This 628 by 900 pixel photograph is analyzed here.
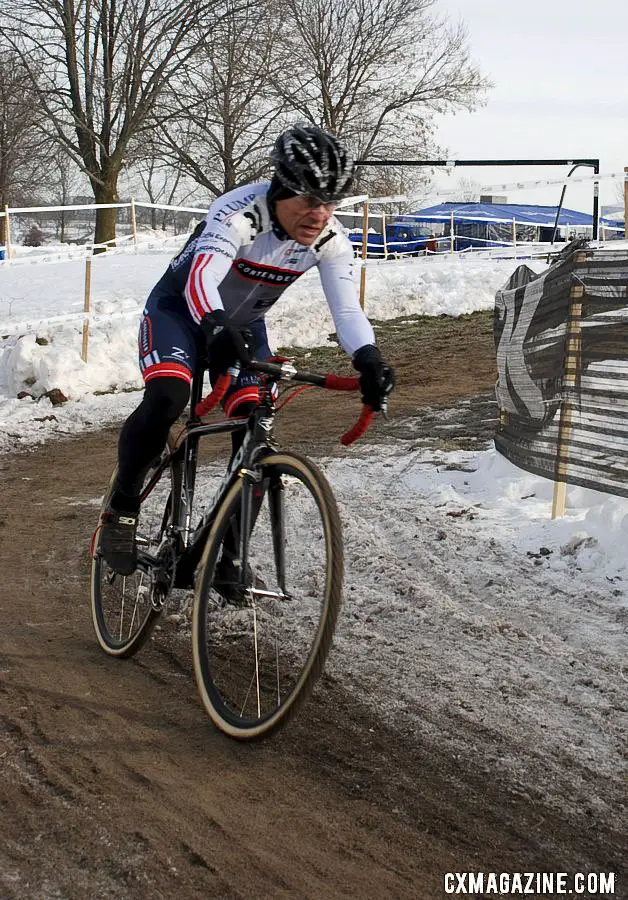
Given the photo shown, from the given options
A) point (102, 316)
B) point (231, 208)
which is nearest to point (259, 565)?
point (231, 208)

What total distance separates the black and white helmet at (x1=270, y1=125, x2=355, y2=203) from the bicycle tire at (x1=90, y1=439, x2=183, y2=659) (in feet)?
4.55

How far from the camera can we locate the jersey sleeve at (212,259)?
3.51 m

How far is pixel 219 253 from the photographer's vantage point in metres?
3.69

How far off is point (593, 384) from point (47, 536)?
3876 mm

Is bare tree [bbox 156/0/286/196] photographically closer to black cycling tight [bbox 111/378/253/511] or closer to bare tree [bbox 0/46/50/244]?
bare tree [bbox 0/46/50/244]

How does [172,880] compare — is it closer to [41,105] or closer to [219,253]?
[219,253]

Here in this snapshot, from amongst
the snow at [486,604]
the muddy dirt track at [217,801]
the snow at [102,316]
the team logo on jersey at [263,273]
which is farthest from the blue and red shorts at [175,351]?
the snow at [102,316]

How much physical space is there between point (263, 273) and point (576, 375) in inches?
111

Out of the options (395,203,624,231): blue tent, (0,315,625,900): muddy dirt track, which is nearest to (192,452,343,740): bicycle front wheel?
(0,315,625,900): muddy dirt track

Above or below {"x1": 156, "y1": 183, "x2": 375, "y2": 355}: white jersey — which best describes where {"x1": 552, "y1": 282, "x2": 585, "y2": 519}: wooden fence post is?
below

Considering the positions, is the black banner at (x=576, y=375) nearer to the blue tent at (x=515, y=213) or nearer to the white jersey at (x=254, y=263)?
the white jersey at (x=254, y=263)

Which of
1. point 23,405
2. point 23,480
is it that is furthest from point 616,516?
point 23,405

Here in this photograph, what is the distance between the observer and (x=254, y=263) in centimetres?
396

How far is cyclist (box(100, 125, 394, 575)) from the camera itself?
139 inches
